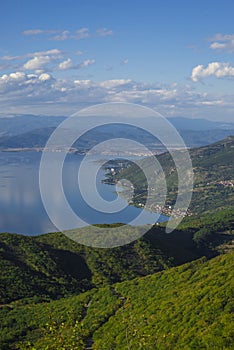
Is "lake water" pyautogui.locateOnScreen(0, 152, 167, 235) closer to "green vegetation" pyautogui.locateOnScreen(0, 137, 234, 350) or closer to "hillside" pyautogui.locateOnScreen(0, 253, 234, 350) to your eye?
"green vegetation" pyautogui.locateOnScreen(0, 137, 234, 350)

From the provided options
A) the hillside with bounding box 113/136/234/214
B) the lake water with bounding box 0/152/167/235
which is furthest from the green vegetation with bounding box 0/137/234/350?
the hillside with bounding box 113/136/234/214

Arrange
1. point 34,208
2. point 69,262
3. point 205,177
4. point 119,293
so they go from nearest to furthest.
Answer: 1. point 119,293
2. point 69,262
3. point 34,208
4. point 205,177

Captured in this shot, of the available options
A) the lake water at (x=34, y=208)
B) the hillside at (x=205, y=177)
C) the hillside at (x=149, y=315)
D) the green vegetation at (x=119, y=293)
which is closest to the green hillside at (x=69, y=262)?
the green vegetation at (x=119, y=293)

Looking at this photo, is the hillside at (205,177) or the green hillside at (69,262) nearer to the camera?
the green hillside at (69,262)

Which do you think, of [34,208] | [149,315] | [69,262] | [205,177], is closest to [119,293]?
[149,315]

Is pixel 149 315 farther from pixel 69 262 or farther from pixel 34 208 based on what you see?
pixel 34 208

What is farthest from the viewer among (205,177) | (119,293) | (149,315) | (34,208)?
(205,177)

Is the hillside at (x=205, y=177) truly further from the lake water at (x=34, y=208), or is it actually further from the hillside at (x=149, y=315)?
the hillside at (x=149, y=315)
